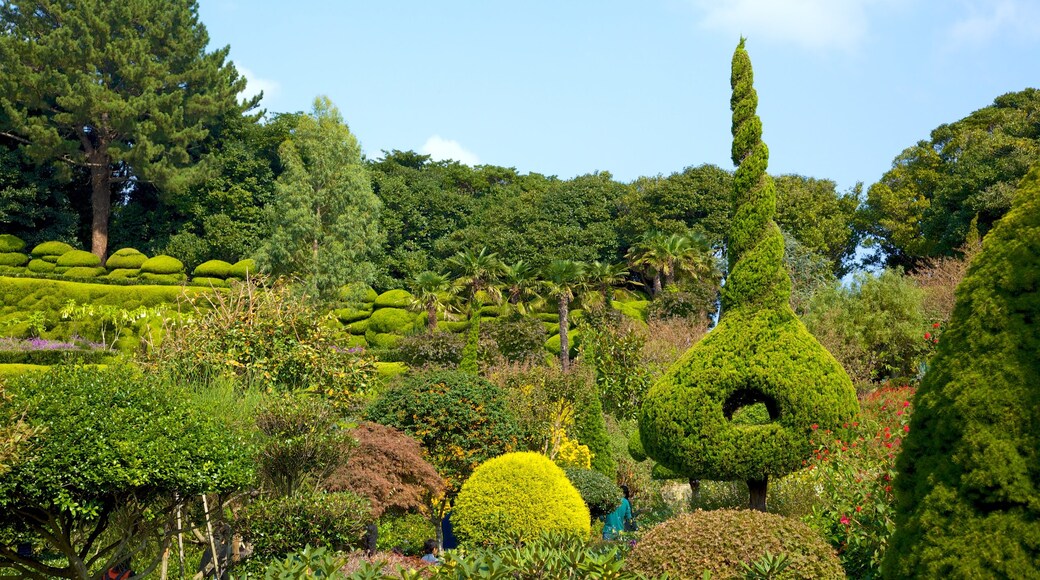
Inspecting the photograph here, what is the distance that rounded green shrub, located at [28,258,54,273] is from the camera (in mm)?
42578

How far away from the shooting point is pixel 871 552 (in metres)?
9.14

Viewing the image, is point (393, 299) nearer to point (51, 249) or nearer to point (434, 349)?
point (434, 349)

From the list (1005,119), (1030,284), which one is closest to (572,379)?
(1030,284)

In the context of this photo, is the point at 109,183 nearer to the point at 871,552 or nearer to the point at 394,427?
the point at 394,427

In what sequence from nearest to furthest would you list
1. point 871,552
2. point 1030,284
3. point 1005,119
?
point 1030,284 → point 871,552 → point 1005,119

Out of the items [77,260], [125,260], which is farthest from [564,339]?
[77,260]

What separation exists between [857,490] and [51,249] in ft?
142

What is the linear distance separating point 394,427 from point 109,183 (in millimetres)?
38627

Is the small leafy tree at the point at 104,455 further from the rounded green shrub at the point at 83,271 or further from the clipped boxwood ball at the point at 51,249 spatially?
the clipped boxwood ball at the point at 51,249

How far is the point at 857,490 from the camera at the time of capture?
10.1 meters

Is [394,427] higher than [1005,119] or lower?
lower

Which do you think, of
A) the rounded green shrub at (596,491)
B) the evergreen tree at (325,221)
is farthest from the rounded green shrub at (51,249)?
the rounded green shrub at (596,491)

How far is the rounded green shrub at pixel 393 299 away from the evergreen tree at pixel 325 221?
4135 mm

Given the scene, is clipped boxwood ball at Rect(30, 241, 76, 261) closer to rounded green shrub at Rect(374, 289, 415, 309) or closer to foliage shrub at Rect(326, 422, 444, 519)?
rounded green shrub at Rect(374, 289, 415, 309)
